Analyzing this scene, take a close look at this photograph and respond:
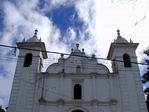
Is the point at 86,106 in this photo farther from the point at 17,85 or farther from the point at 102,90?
the point at 17,85

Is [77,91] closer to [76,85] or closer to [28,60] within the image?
[76,85]

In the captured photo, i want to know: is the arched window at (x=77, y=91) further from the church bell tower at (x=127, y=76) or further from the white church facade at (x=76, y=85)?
the church bell tower at (x=127, y=76)

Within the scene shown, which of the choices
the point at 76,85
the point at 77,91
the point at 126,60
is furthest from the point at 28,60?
the point at 126,60

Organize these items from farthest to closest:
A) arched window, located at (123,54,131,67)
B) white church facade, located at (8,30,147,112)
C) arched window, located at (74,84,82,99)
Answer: arched window, located at (123,54,131,67)
arched window, located at (74,84,82,99)
white church facade, located at (8,30,147,112)

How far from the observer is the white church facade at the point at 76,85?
71.5 feet

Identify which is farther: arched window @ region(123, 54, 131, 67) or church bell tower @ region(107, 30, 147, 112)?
arched window @ region(123, 54, 131, 67)

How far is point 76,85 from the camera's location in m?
23.3

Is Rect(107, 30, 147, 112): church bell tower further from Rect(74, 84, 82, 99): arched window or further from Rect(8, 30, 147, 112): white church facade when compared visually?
Rect(74, 84, 82, 99): arched window

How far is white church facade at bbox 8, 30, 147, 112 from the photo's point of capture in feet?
71.5

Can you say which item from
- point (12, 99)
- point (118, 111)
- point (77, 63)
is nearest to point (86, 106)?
point (118, 111)

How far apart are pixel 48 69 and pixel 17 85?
3.38m

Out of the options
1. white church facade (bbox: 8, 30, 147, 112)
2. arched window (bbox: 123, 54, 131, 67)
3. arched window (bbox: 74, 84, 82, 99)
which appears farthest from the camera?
arched window (bbox: 123, 54, 131, 67)

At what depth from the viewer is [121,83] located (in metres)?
23.0

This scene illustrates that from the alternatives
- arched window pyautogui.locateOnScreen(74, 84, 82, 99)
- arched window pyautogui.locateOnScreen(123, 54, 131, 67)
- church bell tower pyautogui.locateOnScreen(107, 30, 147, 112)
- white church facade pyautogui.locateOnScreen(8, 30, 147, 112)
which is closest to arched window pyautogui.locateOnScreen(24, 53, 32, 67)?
white church facade pyautogui.locateOnScreen(8, 30, 147, 112)
